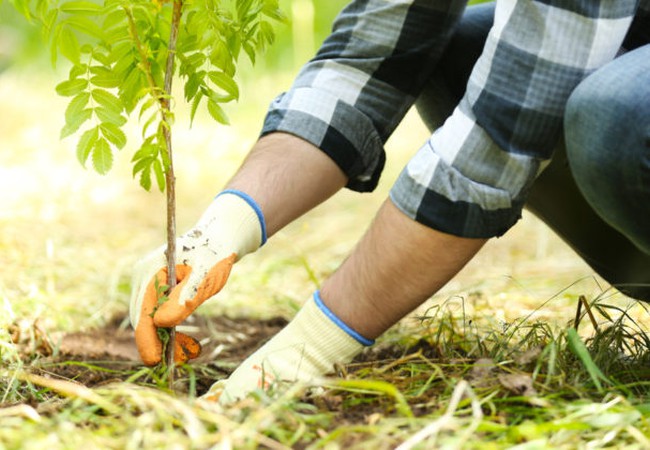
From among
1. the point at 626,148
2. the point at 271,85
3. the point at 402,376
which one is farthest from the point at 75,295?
the point at 271,85

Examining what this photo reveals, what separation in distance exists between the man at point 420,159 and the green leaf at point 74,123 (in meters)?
0.29

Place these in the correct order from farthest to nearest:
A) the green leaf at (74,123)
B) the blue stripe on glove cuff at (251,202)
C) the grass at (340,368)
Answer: the blue stripe on glove cuff at (251,202) < the green leaf at (74,123) < the grass at (340,368)

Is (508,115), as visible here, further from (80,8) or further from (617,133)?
(80,8)

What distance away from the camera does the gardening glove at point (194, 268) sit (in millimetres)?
1233

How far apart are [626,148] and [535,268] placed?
1.30 m

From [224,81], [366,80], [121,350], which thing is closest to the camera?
[224,81]

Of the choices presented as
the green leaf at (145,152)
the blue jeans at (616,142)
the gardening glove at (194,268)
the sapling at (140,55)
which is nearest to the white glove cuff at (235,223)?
the gardening glove at (194,268)

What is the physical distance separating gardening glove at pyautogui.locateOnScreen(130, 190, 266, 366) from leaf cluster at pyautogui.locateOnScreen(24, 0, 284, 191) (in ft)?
0.61

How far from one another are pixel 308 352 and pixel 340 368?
2.6 inches

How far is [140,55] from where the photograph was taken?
1.12 m

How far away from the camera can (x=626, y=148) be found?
1106 millimetres

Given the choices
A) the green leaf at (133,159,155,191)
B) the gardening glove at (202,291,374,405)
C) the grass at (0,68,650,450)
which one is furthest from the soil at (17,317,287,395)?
the green leaf at (133,159,155,191)

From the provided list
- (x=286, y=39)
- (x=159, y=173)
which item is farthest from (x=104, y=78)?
(x=286, y=39)

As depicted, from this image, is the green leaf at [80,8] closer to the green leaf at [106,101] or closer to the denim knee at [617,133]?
the green leaf at [106,101]
